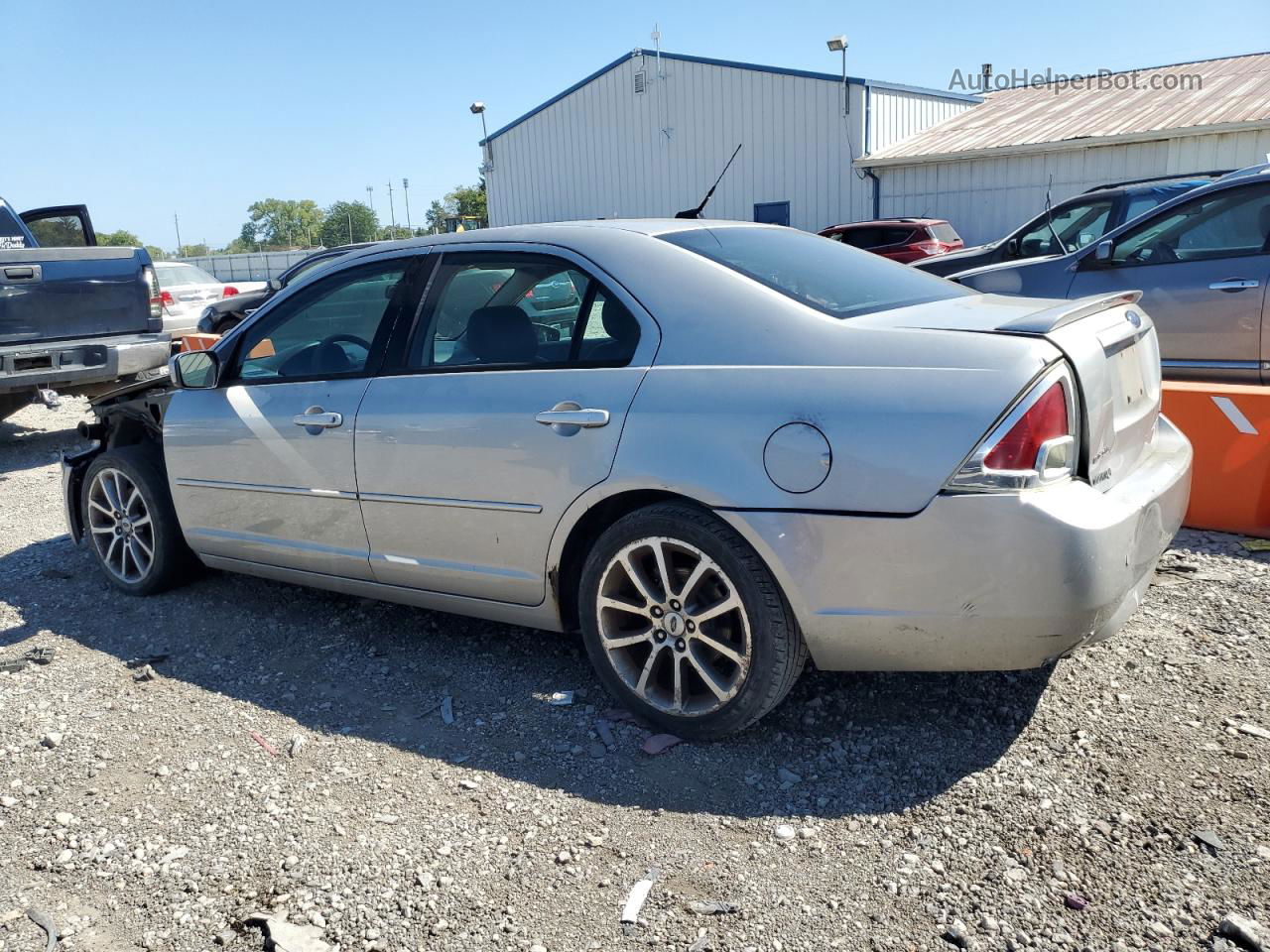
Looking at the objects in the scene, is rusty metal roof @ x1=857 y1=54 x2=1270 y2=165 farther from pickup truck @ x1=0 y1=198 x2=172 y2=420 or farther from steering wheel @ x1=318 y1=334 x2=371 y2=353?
steering wheel @ x1=318 y1=334 x2=371 y2=353

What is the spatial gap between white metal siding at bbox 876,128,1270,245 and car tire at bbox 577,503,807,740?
19242 millimetres

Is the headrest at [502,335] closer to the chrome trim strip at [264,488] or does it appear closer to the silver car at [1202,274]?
the chrome trim strip at [264,488]

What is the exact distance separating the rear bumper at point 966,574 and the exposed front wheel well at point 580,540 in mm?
413

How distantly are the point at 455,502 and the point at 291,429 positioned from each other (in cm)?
93

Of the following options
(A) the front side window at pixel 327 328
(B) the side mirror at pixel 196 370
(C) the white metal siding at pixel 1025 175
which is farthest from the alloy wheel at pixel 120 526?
(C) the white metal siding at pixel 1025 175

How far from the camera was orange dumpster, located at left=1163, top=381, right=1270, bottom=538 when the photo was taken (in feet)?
15.9

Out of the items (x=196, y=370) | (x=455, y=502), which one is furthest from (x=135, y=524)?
(x=455, y=502)

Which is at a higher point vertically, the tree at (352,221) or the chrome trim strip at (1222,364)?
the tree at (352,221)

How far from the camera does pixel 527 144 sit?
30359 millimetres

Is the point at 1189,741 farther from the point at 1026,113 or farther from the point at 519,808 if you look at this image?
the point at 1026,113

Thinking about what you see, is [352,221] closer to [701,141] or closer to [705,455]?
[701,141]

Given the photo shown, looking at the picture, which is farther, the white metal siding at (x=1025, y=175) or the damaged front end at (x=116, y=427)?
the white metal siding at (x=1025, y=175)

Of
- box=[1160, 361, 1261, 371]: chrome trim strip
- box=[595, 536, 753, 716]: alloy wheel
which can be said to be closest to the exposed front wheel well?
box=[595, 536, 753, 716]: alloy wheel

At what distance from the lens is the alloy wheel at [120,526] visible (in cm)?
500
